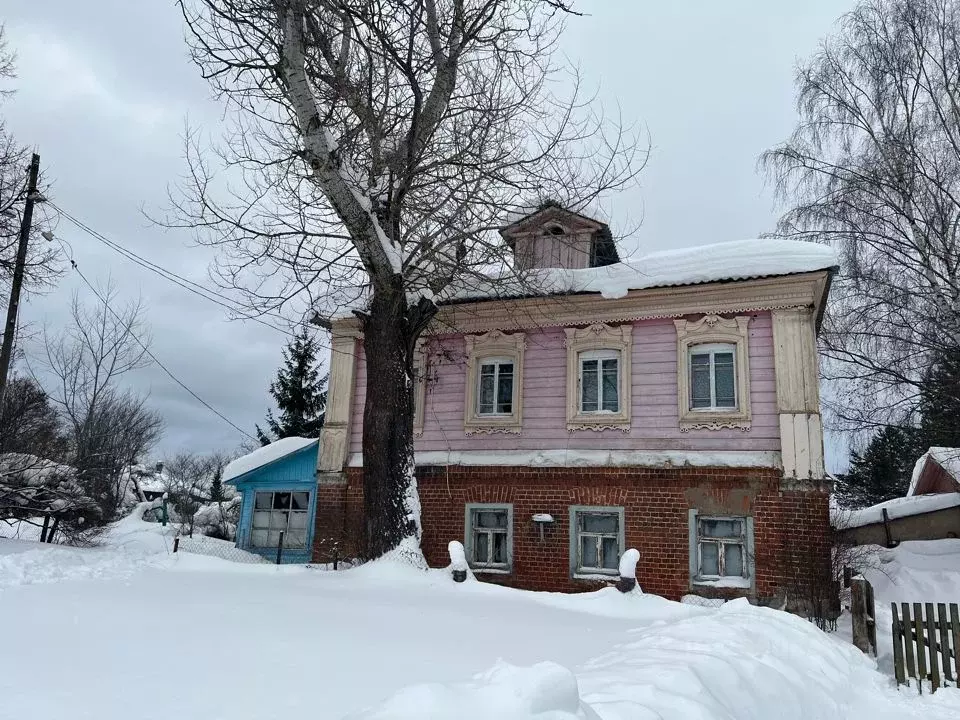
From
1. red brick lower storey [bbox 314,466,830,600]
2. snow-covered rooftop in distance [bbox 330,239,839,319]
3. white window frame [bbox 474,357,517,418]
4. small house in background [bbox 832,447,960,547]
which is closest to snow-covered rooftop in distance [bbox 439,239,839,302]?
snow-covered rooftop in distance [bbox 330,239,839,319]

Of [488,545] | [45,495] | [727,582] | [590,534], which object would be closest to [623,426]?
[590,534]

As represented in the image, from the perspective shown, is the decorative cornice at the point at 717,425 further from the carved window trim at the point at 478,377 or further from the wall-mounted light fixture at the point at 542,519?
the carved window trim at the point at 478,377

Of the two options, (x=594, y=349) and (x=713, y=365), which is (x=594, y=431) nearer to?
(x=594, y=349)

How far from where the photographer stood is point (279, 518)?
56.9 feet

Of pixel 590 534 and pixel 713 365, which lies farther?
pixel 590 534

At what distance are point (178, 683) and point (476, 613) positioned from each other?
415 centimetres

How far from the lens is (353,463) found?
48.6 ft

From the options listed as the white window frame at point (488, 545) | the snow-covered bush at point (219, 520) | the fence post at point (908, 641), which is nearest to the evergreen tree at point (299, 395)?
the snow-covered bush at point (219, 520)

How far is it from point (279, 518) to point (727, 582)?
1074cm

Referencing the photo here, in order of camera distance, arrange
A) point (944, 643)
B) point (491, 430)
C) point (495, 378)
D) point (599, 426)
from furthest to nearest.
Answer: point (495, 378)
point (491, 430)
point (599, 426)
point (944, 643)

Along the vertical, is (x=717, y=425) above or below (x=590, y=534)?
above

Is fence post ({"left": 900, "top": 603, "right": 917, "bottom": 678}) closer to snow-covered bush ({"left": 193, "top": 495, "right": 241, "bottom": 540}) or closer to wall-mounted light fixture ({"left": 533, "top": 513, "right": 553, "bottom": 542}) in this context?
wall-mounted light fixture ({"left": 533, "top": 513, "right": 553, "bottom": 542})

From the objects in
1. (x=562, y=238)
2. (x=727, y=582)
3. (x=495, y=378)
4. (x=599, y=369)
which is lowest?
(x=727, y=582)

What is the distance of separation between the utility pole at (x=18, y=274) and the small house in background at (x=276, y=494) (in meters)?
5.24
